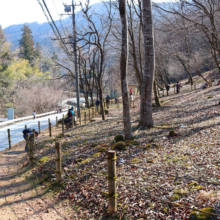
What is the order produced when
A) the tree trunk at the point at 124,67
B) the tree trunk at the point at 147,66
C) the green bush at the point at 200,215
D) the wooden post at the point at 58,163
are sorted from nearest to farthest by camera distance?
the green bush at the point at 200,215
the wooden post at the point at 58,163
the tree trunk at the point at 124,67
the tree trunk at the point at 147,66

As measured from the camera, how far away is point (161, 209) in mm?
4160

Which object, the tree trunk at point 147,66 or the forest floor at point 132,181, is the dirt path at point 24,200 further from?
the tree trunk at point 147,66

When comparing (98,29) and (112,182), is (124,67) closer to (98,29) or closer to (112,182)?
(112,182)

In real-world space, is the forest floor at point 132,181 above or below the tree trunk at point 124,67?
below

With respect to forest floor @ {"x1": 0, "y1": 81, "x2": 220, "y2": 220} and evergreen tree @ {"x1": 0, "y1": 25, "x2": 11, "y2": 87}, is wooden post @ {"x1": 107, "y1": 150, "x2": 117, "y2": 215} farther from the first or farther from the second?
evergreen tree @ {"x1": 0, "y1": 25, "x2": 11, "y2": 87}

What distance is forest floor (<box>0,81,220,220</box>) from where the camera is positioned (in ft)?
14.3

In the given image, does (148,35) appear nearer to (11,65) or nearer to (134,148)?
(134,148)

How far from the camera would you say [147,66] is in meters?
10.1

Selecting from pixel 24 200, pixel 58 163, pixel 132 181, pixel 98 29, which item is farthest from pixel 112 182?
pixel 98 29

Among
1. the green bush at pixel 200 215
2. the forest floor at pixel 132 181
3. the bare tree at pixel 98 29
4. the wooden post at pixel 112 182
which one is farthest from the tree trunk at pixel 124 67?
the green bush at pixel 200 215

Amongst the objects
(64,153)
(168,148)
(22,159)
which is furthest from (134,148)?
(22,159)

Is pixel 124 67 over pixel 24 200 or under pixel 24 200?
over

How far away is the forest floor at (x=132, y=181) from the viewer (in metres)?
4.35

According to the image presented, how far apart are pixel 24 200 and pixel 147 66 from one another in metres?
7.18
